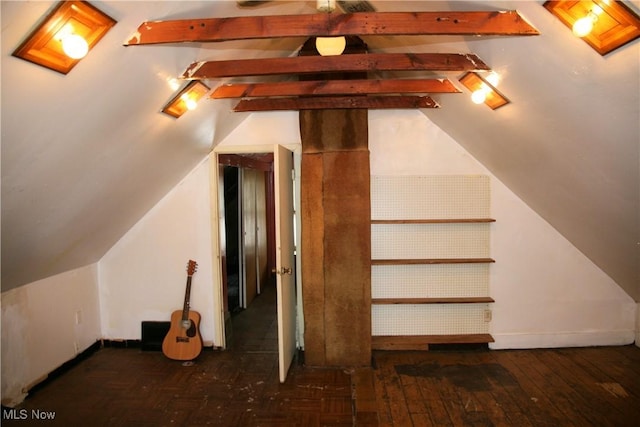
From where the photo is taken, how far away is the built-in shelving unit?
11.6 ft

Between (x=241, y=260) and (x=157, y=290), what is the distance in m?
1.43

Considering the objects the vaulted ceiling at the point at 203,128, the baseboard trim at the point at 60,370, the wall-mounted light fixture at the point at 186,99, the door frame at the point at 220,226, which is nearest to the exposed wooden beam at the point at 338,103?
the vaulted ceiling at the point at 203,128

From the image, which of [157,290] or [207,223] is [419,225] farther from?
[157,290]

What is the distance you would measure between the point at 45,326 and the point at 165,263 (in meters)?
1.03

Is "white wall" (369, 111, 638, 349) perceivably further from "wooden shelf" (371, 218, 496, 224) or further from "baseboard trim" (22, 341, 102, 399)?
"baseboard trim" (22, 341, 102, 399)

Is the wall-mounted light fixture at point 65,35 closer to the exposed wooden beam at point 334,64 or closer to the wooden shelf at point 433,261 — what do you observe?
the exposed wooden beam at point 334,64

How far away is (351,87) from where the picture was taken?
2631 mm

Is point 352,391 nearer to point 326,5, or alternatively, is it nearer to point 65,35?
point 326,5

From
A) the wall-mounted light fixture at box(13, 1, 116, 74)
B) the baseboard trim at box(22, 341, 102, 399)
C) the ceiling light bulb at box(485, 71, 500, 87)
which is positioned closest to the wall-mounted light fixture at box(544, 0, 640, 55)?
the ceiling light bulb at box(485, 71, 500, 87)

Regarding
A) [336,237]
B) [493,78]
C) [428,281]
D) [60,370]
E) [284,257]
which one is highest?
[493,78]

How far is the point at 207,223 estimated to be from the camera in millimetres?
3654

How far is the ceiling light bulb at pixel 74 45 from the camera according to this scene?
4.62 ft

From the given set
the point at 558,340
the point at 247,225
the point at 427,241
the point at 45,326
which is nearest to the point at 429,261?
the point at 427,241

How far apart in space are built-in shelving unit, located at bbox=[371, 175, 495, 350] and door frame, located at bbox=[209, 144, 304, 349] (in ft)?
2.32
